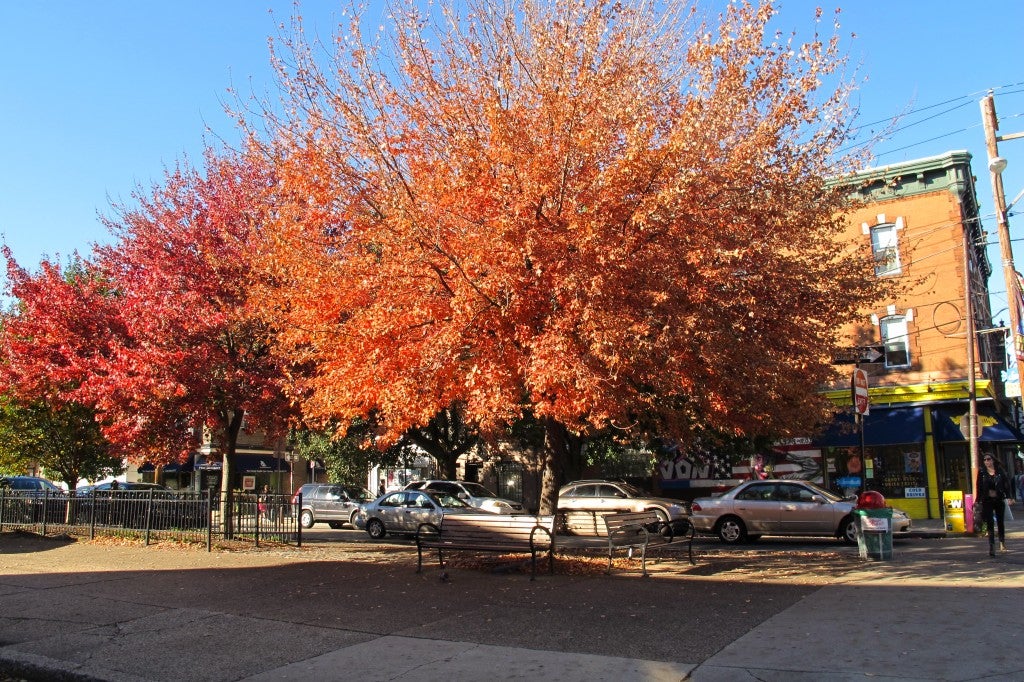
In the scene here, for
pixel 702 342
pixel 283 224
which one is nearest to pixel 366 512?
pixel 283 224

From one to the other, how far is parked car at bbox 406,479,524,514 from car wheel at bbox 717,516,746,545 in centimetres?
621

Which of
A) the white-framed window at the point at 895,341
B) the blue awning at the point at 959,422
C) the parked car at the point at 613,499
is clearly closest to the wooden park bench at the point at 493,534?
the parked car at the point at 613,499

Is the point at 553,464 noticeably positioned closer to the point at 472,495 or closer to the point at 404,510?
the point at 404,510

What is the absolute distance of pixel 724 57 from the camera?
1029 centimetres

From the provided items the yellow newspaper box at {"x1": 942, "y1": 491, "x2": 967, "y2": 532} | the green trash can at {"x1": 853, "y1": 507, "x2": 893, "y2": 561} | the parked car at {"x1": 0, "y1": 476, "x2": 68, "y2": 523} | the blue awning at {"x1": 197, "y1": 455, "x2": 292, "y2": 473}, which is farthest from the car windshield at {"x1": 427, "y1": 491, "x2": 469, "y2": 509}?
the blue awning at {"x1": 197, "y1": 455, "x2": 292, "y2": 473}

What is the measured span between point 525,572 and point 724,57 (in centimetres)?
800

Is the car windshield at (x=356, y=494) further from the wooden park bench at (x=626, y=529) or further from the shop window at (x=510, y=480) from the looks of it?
the wooden park bench at (x=626, y=529)

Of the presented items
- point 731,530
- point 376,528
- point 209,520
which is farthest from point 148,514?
point 731,530

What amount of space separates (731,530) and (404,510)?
8.60 m

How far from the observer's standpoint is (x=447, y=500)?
21.6 meters

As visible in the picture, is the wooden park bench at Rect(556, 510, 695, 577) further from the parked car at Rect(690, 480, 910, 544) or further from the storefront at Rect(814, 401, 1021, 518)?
the storefront at Rect(814, 401, 1021, 518)

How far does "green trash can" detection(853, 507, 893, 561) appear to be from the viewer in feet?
42.1

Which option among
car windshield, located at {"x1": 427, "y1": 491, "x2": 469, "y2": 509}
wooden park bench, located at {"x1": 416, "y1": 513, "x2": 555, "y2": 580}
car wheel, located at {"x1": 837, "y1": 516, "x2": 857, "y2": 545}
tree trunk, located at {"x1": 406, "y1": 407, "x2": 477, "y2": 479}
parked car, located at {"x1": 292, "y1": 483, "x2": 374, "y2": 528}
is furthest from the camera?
tree trunk, located at {"x1": 406, "y1": 407, "x2": 477, "y2": 479}

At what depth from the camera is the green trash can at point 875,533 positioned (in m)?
12.8
